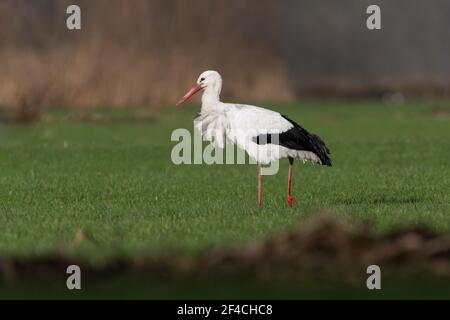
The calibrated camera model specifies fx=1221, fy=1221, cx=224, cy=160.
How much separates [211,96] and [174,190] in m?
1.49

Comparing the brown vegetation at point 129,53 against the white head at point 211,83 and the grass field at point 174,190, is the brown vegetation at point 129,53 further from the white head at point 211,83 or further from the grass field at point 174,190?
the white head at point 211,83

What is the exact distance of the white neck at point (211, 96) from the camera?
38.8 ft

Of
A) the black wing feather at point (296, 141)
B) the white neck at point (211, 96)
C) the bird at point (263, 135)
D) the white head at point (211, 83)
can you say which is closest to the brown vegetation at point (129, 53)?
the white head at point (211, 83)

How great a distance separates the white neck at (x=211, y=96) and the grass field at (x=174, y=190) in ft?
3.11

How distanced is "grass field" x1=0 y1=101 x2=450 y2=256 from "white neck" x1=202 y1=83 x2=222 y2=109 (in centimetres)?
95

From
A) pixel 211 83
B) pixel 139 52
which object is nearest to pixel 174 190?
pixel 211 83

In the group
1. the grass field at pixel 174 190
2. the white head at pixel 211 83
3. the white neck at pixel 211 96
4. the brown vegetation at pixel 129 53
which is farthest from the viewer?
the brown vegetation at pixel 129 53

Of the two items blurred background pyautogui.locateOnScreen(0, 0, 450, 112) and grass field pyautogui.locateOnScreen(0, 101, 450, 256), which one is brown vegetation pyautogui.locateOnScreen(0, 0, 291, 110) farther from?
grass field pyautogui.locateOnScreen(0, 101, 450, 256)

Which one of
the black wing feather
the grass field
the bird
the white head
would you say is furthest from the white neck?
the grass field

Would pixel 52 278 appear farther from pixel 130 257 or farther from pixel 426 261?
pixel 426 261

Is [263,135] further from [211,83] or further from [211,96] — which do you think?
[211,83]

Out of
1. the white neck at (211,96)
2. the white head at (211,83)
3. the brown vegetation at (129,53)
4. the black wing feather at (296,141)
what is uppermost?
the brown vegetation at (129,53)

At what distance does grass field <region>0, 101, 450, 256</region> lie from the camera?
939 centimetres
